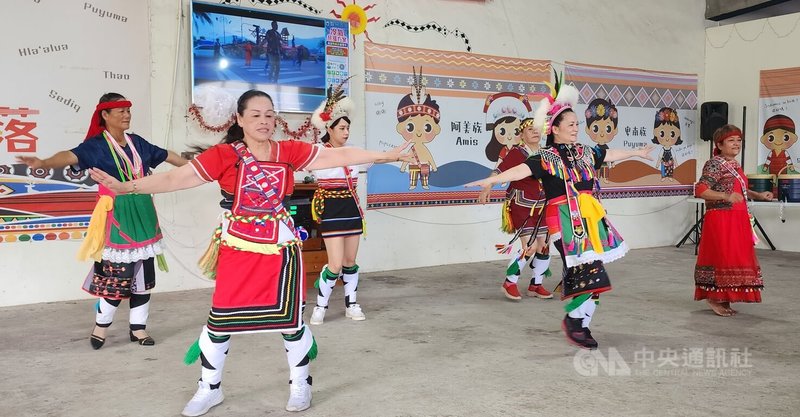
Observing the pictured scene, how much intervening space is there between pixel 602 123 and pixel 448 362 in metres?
5.83

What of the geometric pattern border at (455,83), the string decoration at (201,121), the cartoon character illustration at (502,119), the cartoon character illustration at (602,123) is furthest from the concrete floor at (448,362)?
the cartoon character illustration at (602,123)

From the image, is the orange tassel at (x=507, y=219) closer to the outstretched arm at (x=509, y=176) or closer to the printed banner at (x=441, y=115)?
the printed banner at (x=441, y=115)

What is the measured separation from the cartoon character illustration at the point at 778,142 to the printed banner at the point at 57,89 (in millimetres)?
7550

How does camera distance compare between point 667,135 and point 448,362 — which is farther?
point 667,135

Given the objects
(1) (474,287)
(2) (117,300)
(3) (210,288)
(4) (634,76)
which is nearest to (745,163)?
(4) (634,76)

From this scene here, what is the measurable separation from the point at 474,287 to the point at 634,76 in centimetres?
442

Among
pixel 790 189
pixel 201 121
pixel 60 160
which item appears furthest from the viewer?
pixel 790 189

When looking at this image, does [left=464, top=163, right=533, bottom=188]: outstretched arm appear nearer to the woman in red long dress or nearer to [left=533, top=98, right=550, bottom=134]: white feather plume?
[left=533, top=98, right=550, bottom=134]: white feather plume

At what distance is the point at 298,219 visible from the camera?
6.14m

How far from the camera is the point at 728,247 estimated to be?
4844 mm

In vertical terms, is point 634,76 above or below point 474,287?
above

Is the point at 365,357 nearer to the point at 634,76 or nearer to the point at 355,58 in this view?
the point at 355,58

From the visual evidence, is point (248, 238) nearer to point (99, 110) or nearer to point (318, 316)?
point (99, 110)

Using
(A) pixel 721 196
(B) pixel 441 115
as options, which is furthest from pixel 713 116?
(A) pixel 721 196
